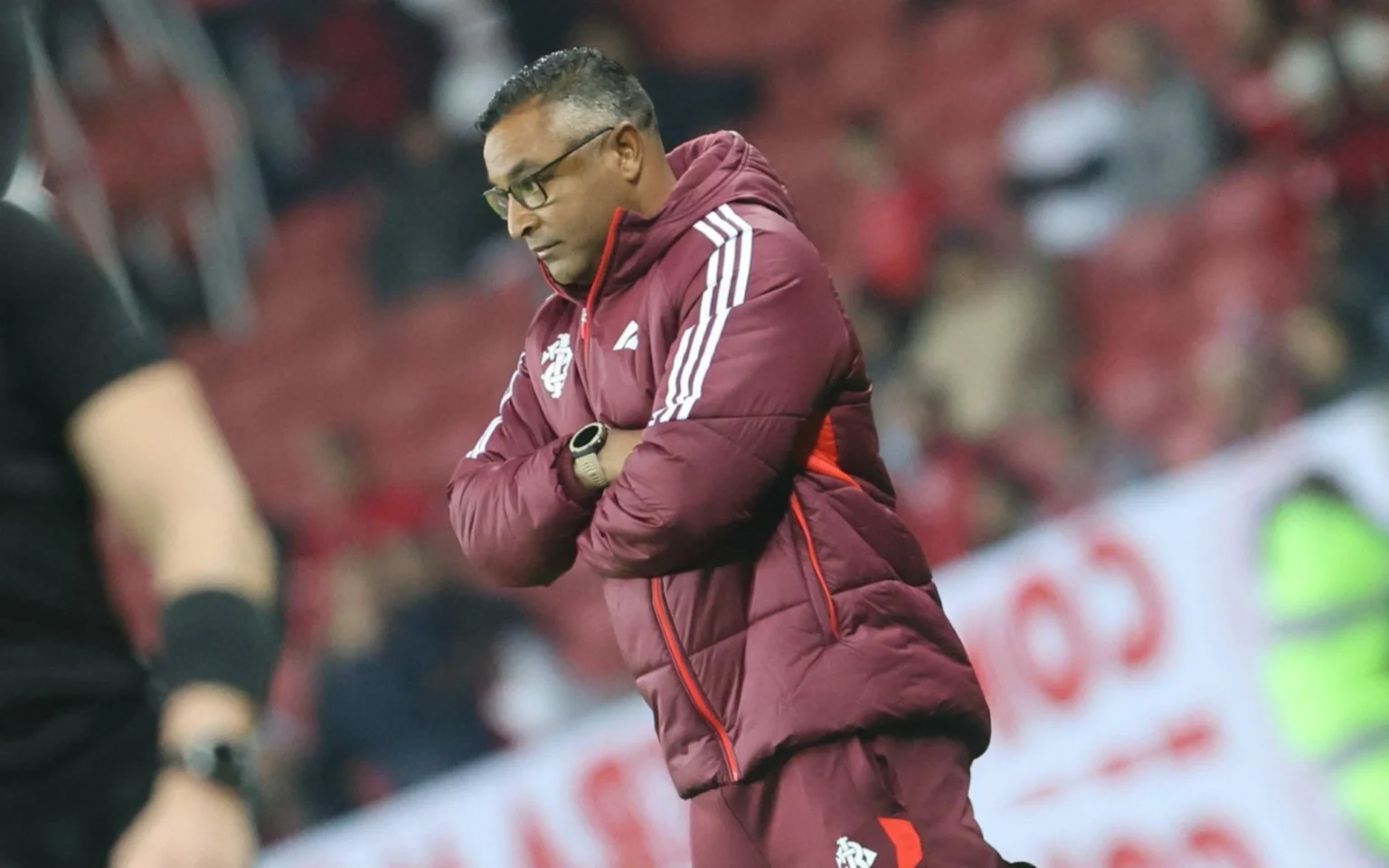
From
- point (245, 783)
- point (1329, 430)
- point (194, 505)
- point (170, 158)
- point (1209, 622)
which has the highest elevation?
point (170, 158)

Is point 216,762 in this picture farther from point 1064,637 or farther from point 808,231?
point 808,231

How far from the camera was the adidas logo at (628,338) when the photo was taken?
213 centimetres

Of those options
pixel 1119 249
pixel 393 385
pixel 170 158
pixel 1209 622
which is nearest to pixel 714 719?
pixel 1209 622

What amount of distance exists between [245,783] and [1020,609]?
380cm

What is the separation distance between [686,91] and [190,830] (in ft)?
18.2

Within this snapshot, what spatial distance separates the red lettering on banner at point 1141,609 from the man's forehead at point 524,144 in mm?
2892

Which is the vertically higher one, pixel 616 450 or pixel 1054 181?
pixel 616 450

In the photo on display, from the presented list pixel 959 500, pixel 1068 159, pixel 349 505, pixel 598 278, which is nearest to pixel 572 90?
pixel 598 278

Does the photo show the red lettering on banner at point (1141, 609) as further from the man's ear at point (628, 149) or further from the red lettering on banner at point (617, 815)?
the man's ear at point (628, 149)

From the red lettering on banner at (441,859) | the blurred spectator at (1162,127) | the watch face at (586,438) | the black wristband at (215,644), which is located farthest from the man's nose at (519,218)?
the red lettering on banner at (441,859)

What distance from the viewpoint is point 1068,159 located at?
17.9ft

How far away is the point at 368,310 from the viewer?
736 cm

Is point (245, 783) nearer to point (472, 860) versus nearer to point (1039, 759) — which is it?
point (1039, 759)

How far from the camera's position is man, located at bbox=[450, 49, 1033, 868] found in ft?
6.59
